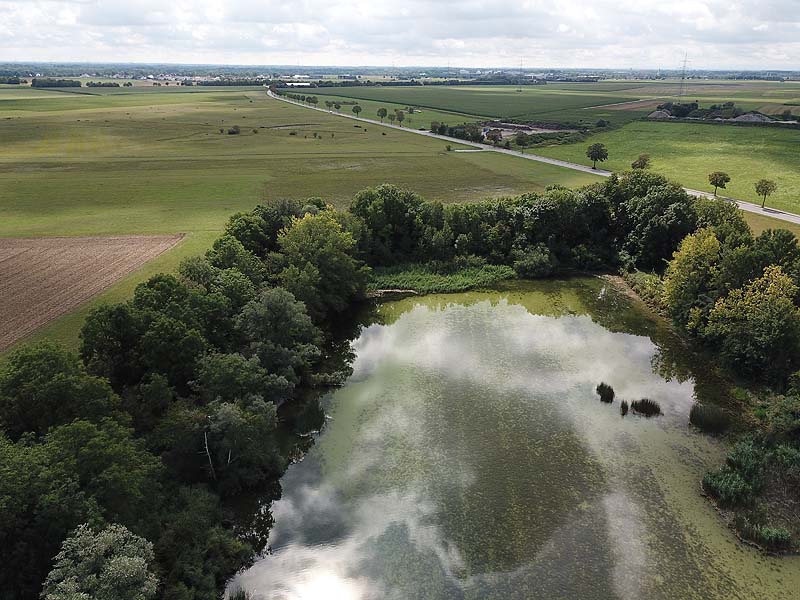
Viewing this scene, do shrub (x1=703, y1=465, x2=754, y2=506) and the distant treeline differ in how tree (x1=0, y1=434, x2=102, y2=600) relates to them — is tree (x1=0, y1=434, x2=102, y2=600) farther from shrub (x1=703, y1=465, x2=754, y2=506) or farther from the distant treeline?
the distant treeline

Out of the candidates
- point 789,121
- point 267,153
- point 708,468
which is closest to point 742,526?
point 708,468

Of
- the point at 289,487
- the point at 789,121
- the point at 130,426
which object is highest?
the point at 789,121

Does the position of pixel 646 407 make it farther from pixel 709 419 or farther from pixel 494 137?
pixel 494 137

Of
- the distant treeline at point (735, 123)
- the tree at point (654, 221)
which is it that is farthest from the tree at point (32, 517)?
the distant treeline at point (735, 123)

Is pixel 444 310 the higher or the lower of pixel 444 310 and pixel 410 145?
the lower

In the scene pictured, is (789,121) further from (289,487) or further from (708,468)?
(289,487)

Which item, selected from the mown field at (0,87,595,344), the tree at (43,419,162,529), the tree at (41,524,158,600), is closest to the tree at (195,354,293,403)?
the tree at (43,419,162,529)

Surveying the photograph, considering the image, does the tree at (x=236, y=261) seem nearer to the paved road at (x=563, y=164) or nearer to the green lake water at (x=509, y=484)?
the green lake water at (x=509, y=484)
